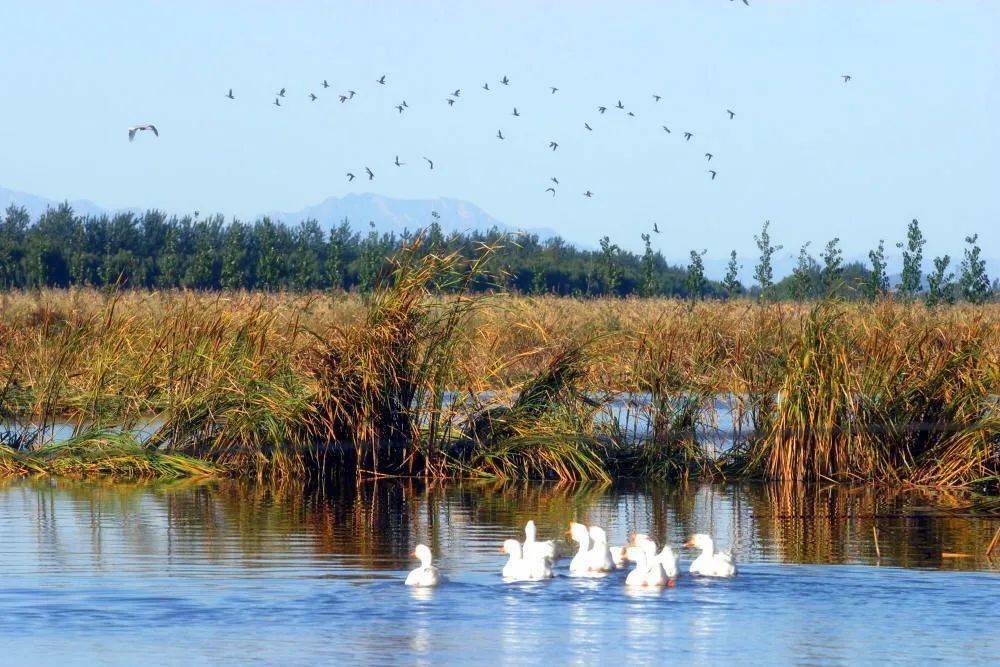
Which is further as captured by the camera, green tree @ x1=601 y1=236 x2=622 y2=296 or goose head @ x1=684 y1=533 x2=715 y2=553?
green tree @ x1=601 y1=236 x2=622 y2=296

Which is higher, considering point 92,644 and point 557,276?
point 557,276

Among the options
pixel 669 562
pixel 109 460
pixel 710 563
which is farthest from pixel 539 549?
pixel 109 460

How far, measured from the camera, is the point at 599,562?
10.8 meters

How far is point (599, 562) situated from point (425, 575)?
150 cm

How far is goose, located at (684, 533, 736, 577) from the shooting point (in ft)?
34.1

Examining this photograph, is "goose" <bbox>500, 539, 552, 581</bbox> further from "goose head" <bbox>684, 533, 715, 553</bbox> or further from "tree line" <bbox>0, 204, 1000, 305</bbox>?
"tree line" <bbox>0, 204, 1000, 305</bbox>

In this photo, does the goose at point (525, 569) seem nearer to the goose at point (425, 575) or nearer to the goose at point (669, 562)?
the goose at point (425, 575)

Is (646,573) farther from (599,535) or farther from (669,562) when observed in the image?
(599,535)

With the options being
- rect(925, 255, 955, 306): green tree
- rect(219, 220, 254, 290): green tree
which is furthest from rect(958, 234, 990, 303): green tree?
rect(219, 220, 254, 290): green tree

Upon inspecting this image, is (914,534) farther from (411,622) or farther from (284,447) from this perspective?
(284,447)

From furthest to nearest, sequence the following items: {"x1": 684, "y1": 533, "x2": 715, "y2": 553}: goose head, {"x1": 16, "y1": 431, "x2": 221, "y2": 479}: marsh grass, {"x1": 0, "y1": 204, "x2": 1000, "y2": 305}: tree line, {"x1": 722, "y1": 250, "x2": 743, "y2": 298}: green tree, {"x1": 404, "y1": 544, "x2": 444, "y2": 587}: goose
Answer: {"x1": 0, "y1": 204, "x2": 1000, "y2": 305}: tree line, {"x1": 722, "y1": 250, "x2": 743, "y2": 298}: green tree, {"x1": 16, "y1": 431, "x2": 221, "y2": 479}: marsh grass, {"x1": 684, "y1": 533, "x2": 715, "y2": 553}: goose head, {"x1": 404, "y1": 544, "x2": 444, "y2": 587}: goose

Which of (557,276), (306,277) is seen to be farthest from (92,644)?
(557,276)

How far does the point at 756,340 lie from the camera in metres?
16.4

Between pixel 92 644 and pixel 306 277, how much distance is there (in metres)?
55.1
